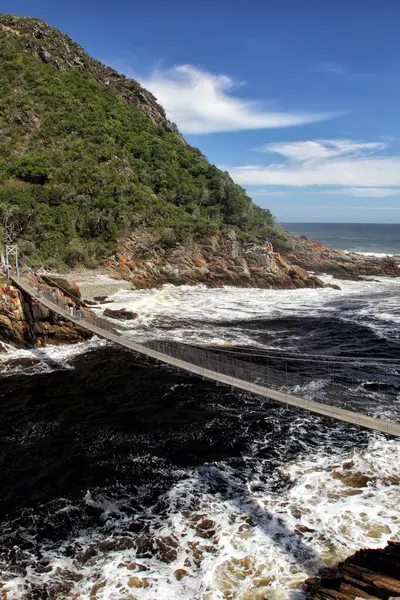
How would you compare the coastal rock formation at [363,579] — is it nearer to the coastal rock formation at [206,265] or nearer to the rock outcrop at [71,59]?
the coastal rock formation at [206,265]

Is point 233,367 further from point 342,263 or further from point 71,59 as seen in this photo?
point 71,59

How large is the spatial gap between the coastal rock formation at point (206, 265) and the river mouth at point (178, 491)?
2710cm

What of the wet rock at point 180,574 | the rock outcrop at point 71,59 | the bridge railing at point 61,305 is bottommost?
the wet rock at point 180,574

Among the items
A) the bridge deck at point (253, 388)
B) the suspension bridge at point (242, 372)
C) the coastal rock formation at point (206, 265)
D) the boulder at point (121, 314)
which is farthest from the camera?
the coastal rock formation at point (206, 265)

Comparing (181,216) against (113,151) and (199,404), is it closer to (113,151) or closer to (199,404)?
(113,151)

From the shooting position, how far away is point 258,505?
1052cm

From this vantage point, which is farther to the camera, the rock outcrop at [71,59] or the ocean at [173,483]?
the rock outcrop at [71,59]

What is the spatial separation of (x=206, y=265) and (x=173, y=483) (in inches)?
1463

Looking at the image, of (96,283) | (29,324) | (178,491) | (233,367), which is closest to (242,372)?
(233,367)

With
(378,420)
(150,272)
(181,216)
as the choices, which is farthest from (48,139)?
(378,420)

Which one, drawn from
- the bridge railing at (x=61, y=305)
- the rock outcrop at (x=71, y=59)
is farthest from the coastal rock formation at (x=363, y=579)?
the rock outcrop at (x=71, y=59)

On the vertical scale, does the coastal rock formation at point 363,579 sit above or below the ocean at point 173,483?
above

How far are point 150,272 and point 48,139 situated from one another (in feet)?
106

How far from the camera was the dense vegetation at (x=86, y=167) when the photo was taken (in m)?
47.4
